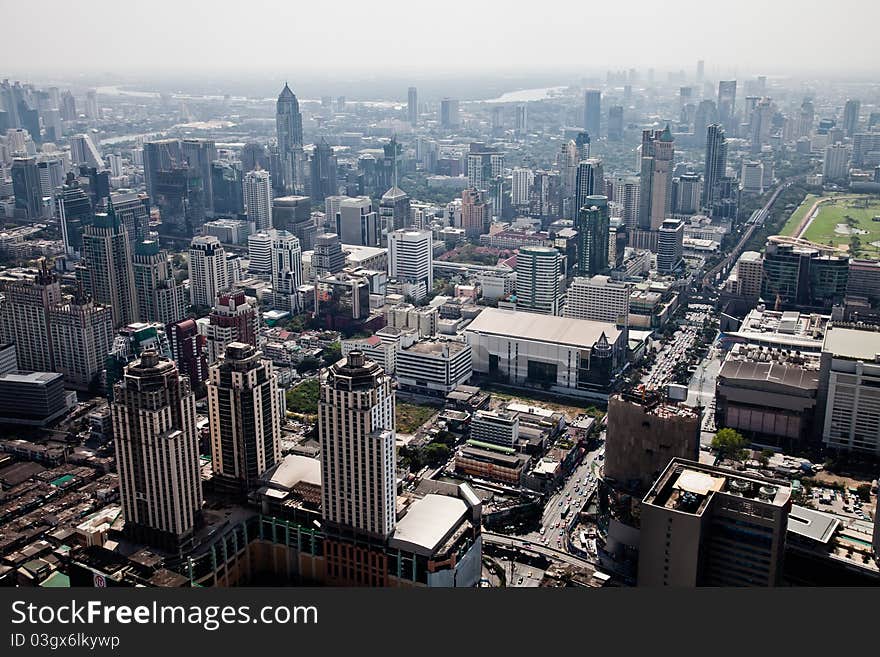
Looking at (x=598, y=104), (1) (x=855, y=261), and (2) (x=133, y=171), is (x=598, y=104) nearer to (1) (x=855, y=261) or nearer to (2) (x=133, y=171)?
(2) (x=133, y=171)

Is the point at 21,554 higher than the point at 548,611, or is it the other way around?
the point at 548,611

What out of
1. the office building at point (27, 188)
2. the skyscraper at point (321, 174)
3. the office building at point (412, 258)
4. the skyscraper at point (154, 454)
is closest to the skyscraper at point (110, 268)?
the office building at point (412, 258)

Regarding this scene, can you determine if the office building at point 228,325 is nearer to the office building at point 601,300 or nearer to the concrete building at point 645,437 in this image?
the concrete building at point 645,437

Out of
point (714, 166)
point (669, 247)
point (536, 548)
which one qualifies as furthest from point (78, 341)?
point (714, 166)

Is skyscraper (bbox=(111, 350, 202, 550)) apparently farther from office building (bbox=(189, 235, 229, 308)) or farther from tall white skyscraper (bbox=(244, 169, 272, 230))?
tall white skyscraper (bbox=(244, 169, 272, 230))

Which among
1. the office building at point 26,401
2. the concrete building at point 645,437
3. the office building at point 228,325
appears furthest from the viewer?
the office building at point 228,325

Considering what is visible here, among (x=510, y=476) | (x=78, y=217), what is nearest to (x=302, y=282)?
(x=78, y=217)
